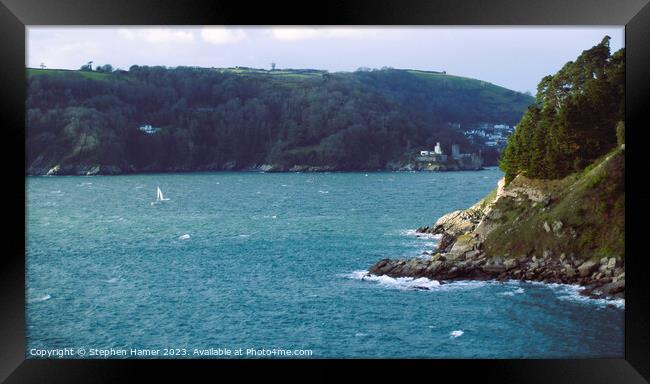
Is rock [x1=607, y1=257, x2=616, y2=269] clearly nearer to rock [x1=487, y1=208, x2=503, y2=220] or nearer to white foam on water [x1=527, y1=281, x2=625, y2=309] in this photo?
white foam on water [x1=527, y1=281, x2=625, y2=309]

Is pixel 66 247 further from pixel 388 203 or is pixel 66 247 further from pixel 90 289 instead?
pixel 388 203

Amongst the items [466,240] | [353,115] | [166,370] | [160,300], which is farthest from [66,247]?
[353,115]

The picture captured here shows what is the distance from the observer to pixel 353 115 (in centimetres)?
4425

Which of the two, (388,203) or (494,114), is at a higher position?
(494,114)

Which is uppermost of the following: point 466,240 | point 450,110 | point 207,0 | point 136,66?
point 136,66

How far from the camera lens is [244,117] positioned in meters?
48.1

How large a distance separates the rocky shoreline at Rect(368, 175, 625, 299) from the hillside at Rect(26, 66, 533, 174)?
2406 cm

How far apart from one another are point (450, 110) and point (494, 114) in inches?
159

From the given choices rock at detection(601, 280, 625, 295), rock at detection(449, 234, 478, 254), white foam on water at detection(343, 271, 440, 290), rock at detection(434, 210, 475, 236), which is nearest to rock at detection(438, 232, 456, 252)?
rock at detection(434, 210, 475, 236)

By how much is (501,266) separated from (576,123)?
4726 mm

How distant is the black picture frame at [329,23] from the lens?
8.57 meters

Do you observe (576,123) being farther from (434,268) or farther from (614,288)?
(434,268)

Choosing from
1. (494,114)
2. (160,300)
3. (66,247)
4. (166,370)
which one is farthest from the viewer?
(494,114)

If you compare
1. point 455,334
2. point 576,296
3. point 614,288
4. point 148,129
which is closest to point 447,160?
point 148,129
